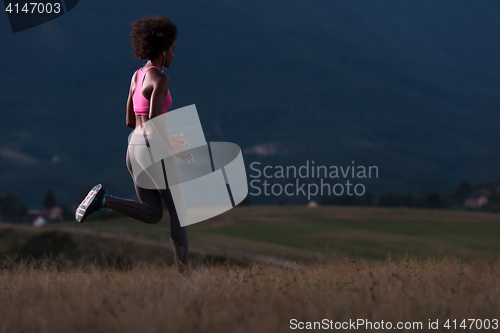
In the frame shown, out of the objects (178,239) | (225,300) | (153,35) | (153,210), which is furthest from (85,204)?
(225,300)

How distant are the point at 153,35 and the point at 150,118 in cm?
90

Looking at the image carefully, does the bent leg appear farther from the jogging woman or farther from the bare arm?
the bare arm

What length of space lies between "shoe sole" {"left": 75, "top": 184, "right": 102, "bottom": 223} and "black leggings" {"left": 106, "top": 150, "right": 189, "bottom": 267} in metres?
0.16

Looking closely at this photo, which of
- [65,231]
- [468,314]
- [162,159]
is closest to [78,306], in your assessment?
[162,159]

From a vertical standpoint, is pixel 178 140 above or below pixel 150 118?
below

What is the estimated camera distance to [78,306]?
13.3 ft

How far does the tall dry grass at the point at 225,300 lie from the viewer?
367 cm

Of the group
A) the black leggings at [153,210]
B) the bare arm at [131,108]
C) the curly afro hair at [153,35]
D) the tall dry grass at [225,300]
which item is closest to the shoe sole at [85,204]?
the black leggings at [153,210]

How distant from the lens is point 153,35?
18.0ft

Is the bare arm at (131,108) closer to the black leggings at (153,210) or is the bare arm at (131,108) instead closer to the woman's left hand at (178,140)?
the black leggings at (153,210)

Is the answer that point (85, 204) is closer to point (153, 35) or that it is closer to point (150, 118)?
point (150, 118)

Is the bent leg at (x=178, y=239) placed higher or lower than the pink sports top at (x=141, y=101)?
lower

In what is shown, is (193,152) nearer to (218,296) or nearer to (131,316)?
(218,296)

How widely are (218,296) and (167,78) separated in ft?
7.47
